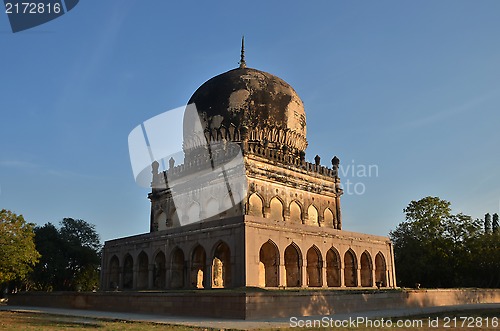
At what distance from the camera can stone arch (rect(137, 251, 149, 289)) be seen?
80.6 ft

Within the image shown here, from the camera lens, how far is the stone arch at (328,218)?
2702 cm

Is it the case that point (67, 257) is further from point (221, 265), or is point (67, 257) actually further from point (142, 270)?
Result: point (221, 265)

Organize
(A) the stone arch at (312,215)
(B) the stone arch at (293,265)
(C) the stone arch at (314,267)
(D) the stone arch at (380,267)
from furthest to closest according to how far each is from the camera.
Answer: (A) the stone arch at (312,215), (D) the stone arch at (380,267), (C) the stone arch at (314,267), (B) the stone arch at (293,265)


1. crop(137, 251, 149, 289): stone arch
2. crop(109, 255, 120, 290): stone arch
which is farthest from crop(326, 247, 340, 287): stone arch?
crop(109, 255, 120, 290): stone arch

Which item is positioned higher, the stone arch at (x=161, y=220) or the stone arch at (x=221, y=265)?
the stone arch at (x=161, y=220)

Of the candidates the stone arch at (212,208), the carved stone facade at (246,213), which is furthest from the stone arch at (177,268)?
the stone arch at (212,208)

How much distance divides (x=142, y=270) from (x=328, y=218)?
34.4 feet

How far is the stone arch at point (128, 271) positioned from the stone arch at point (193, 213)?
3620 mm

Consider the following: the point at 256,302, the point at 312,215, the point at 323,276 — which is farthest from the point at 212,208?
the point at 256,302

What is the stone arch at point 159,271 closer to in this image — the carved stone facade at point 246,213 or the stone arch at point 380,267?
the carved stone facade at point 246,213

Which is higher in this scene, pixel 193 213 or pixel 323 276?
pixel 193 213

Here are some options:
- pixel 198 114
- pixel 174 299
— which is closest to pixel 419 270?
pixel 198 114

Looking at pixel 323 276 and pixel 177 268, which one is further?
pixel 177 268

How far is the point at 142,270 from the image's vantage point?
2488 centimetres
